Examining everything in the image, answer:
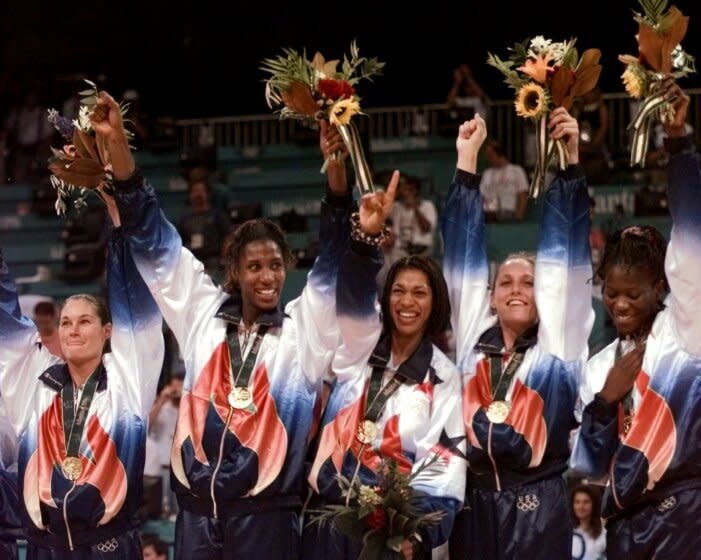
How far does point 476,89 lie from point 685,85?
5.97 feet

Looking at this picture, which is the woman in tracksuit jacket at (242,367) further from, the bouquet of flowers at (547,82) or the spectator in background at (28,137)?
the spectator in background at (28,137)

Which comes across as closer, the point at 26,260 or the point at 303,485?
the point at 303,485

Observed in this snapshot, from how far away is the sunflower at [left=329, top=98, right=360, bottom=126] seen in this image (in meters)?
5.54

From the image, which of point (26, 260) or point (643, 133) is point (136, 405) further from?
point (26, 260)

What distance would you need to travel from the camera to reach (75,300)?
244 inches

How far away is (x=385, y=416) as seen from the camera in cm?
571

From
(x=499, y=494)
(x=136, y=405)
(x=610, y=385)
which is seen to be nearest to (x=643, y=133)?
(x=610, y=385)

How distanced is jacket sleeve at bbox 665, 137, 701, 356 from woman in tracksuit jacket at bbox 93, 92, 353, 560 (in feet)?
3.99

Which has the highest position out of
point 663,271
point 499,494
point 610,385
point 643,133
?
point 643,133

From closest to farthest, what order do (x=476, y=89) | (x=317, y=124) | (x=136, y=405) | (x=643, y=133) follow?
(x=643, y=133), (x=317, y=124), (x=136, y=405), (x=476, y=89)

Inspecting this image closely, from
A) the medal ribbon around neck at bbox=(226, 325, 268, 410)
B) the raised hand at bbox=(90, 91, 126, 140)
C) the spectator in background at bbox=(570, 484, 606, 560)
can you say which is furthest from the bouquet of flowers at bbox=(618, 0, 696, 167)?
the spectator in background at bbox=(570, 484, 606, 560)

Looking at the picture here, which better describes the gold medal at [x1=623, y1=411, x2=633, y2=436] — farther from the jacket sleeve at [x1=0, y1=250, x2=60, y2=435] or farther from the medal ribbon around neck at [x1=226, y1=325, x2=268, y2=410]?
the jacket sleeve at [x1=0, y1=250, x2=60, y2=435]

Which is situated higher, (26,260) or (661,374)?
(26,260)

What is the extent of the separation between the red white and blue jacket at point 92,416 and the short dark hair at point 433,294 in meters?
0.93
